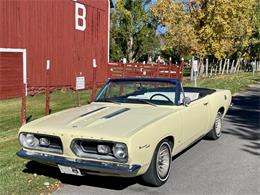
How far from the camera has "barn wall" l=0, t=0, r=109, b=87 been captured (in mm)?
16781

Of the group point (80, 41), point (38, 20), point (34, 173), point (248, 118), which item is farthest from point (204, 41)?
point (34, 173)

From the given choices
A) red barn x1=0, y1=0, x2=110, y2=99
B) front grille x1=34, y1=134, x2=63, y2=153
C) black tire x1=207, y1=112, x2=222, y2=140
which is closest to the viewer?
front grille x1=34, y1=134, x2=63, y2=153

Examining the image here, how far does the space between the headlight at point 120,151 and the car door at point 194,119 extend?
157 centimetres

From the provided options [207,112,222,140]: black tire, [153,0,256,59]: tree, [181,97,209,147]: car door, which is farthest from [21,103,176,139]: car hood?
[153,0,256,59]: tree

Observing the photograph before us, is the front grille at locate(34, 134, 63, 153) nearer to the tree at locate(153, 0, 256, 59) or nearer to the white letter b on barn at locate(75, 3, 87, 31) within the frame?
the white letter b on barn at locate(75, 3, 87, 31)

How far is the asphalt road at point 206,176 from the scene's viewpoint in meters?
5.16

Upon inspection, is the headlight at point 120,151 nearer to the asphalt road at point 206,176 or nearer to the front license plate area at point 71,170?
the front license plate area at point 71,170

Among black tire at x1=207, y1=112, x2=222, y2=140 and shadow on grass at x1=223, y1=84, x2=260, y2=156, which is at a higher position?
black tire at x1=207, y1=112, x2=222, y2=140

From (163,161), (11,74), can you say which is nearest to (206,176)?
(163,161)

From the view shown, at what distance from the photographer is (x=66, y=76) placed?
20.1 m

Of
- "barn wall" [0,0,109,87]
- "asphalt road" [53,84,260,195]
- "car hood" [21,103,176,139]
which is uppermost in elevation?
"barn wall" [0,0,109,87]

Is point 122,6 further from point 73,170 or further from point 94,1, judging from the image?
point 73,170

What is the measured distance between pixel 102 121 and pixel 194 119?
5.99 feet

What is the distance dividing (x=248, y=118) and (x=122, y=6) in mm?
33098
